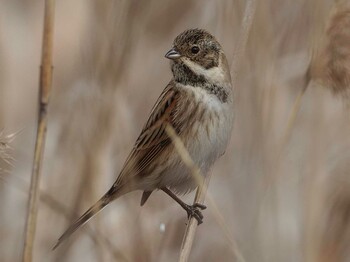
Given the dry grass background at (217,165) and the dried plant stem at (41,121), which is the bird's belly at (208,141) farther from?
the dried plant stem at (41,121)

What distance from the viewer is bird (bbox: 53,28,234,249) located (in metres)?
3.48

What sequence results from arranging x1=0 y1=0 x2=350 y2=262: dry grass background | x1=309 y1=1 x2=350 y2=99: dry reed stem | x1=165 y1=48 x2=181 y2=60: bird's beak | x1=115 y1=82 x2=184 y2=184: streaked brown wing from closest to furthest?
x1=309 y1=1 x2=350 y2=99: dry reed stem < x1=0 y1=0 x2=350 y2=262: dry grass background < x1=165 y1=48 x2=181 y2=60: bird's beak < x1=115 y1=82 x2=184 y2=184: streaked brown wing

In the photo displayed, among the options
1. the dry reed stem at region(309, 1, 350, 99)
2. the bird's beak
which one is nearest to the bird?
the bird's beak

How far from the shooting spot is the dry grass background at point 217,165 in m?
2.98

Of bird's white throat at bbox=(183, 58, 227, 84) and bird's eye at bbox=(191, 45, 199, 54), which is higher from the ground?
bird's eye at bbox=(191, 45, 199, 54)

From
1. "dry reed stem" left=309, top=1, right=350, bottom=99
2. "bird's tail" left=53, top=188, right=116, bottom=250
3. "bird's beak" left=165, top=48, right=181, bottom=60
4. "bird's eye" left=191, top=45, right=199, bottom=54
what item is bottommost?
"bird's tail" left=53, top=188, right=116, bottom=250

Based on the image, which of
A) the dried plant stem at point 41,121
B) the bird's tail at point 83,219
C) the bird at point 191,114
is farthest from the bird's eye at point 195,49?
the dried plant stem at point 41,121

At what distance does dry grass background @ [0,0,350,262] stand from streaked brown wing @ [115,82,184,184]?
0.13 meters

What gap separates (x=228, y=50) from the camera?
4.44 meters

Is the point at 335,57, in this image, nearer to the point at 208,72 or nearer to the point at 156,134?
the point at 208,72

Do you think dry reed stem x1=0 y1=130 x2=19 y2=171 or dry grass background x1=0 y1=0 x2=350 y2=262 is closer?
dry reed stem x1=0 y1=130 x2=19 y2=171

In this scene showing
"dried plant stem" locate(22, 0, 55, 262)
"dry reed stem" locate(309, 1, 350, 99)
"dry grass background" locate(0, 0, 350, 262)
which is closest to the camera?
"dried plant stem" locate(22, 0, 55, 262)

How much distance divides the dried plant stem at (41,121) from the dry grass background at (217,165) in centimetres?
55

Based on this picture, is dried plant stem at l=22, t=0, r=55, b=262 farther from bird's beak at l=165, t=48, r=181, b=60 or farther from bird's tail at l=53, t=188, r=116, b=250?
bird's beak at l=165, t=48, r=181, b=60
